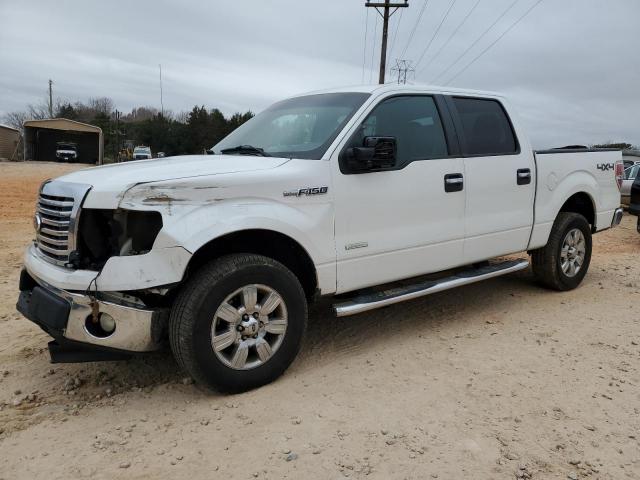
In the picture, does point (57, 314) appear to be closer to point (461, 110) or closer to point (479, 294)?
point (461, 110)

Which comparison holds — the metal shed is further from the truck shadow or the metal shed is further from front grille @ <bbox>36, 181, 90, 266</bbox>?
front grille @ <bbox>36, 181, 90, 266</bbox>

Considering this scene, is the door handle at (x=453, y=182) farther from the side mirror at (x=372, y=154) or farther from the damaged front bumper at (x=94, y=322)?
the damaged front bumper at (x=94, y=322)

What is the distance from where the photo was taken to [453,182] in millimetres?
4363

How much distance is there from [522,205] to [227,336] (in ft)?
10.4

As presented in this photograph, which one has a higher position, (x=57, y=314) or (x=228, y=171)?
(x=228, y=171)

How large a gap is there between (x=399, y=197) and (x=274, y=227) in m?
1.10

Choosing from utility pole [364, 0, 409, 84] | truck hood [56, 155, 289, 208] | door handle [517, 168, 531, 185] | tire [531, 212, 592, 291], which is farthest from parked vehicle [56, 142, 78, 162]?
door handle [517, 168, 531, 185]

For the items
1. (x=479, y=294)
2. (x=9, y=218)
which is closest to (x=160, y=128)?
(x=9, y=218)

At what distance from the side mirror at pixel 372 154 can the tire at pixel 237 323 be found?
2.93 feet

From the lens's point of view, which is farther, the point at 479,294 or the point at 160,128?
the point at 160,128

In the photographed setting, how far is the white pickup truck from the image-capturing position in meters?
3.08

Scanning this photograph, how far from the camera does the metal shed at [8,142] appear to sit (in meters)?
41.2

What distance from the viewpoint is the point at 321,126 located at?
4.02 meters

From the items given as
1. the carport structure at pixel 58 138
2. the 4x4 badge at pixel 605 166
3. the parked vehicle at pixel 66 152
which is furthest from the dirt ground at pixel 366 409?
the carport structure at pixel 58 138
